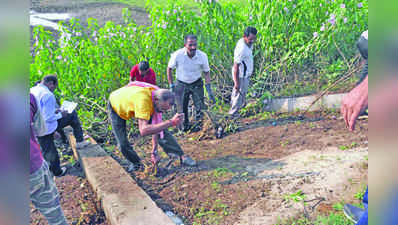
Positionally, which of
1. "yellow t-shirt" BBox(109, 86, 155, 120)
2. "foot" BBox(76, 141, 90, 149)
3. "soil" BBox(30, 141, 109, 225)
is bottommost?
"soil" BBox(30, 141, 109, 225)

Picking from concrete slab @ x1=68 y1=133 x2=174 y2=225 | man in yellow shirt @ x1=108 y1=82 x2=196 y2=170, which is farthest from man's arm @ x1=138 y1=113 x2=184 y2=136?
concrete slab @ x1=68 y1=133 x2=174 y2=225

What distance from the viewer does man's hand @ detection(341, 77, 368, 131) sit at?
1.46 metres

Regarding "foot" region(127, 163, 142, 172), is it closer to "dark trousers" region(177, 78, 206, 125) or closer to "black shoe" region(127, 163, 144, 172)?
"black shoe" region(127, 163, 144, 172)

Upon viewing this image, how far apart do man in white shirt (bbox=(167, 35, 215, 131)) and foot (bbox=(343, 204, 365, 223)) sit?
2.81 meters

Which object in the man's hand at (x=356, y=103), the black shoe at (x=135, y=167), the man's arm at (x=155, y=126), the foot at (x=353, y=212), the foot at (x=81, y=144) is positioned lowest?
the black shoe at (x=135, y=167)

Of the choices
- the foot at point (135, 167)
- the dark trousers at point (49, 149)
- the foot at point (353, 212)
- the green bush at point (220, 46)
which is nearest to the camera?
the foot at point (353, 212)

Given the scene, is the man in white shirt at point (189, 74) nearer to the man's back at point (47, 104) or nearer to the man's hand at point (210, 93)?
the man's hand at point (210, 93)

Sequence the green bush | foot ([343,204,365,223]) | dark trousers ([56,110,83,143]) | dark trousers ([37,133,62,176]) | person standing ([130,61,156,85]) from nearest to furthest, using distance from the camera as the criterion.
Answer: foot ([343,204,365,223]), dark trousers ([37,133,62,176]), person standing ([130,61,156,85]), dark trousers ([56,110,83,143]), the green bush

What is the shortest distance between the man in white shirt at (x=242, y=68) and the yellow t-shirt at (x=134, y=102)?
2106 millimetres

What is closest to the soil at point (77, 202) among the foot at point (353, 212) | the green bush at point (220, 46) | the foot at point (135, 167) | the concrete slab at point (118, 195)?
the concrete slab at point (118, 195)

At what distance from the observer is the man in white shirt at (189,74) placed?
4645 mm

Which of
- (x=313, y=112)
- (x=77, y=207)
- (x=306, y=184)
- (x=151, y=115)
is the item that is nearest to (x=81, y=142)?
(x=77, y=207)

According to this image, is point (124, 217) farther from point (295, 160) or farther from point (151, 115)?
point (295, 160)

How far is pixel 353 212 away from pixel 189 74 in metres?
3.01
